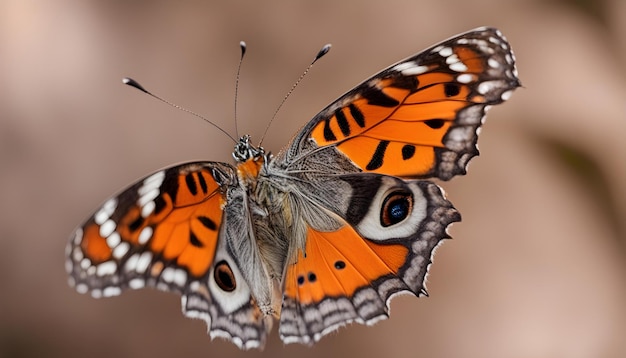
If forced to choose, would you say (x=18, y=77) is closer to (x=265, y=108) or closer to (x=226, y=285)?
(x=265, y=108)

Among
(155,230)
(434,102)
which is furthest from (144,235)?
(434,102)

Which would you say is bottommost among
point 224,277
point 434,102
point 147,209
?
point 224,277

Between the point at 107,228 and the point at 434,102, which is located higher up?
the point at 434,102

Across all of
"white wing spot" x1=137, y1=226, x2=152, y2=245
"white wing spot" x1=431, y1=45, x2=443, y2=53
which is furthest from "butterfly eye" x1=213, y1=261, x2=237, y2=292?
"white wing spot" x1=431, y1=45, x2=443, y2=53

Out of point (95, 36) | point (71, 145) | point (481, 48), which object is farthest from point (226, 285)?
point (95, 36)

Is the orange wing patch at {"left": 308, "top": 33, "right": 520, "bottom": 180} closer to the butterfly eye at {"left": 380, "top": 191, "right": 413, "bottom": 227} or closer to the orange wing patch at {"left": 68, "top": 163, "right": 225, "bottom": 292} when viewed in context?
the butterfly eye at {"left": 380, "top": 191, "right": 413, "bottom": 227}

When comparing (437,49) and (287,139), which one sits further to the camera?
(287,139)

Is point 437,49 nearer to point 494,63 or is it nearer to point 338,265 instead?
point 494,63
